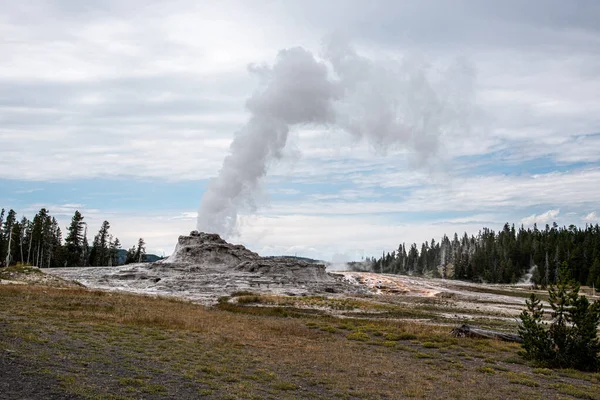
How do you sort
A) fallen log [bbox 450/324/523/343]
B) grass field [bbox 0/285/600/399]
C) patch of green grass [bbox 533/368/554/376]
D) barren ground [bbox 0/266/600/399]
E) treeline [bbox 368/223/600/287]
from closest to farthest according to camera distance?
barren ground [bbox 0/266/600/399], grass field [bbox 0/285/600/399], patch of green grass [bbox 533/368/554/376], fallen log [bbox 450/324/523/343], treeline [bbox 368/223/600/287]

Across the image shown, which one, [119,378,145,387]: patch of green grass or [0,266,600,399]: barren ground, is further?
[0,266,600,399]: barren ground

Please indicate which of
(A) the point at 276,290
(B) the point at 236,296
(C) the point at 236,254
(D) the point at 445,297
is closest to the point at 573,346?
(B) the point at 236,296

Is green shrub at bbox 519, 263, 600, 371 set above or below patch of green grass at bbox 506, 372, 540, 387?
above

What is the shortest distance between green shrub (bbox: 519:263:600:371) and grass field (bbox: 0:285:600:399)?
1.29 m

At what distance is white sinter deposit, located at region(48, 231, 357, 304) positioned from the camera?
69312 mm

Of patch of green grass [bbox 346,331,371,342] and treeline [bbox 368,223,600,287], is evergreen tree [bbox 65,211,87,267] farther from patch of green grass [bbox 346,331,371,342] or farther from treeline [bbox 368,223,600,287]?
treeline [bbox 368,223,600,287]

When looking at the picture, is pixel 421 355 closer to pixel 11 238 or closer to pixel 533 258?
pixel 11 238

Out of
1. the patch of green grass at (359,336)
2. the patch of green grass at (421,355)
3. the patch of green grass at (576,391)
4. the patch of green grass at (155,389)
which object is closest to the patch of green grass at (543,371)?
the patch of green grass at (576,391)

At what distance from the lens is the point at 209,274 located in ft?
270

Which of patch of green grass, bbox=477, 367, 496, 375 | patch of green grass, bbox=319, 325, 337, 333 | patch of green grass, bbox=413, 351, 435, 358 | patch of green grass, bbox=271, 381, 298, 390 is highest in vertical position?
patch of green grass, bbox=271, 381, 298, 390

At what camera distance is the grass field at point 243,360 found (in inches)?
621

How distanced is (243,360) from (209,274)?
2468 inches

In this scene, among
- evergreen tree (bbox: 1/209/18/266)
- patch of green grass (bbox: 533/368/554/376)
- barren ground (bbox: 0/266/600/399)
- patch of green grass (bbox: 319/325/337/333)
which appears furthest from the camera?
evergreen tree (bbox: 1/209/18/266)

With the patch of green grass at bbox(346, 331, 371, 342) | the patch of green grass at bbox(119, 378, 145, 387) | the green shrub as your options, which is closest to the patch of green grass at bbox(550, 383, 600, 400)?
the green shrub
